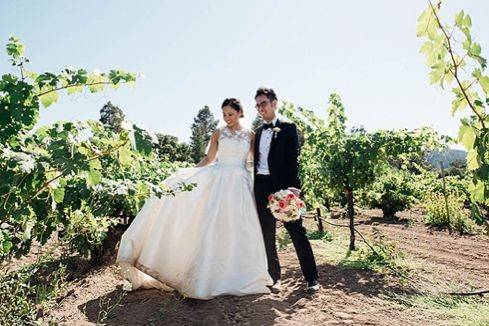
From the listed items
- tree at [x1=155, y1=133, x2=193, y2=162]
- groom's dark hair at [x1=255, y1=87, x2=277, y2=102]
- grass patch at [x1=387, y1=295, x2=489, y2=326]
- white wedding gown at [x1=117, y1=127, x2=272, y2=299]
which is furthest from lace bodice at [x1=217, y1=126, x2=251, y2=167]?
tree at [x1=155, y1=133, x2=193, y2=162]

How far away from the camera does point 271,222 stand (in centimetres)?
426

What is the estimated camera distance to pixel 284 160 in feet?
13.6

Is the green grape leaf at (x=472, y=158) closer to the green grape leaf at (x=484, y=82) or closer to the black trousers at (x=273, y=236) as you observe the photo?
the green grape leaf at (x=484, y=82)

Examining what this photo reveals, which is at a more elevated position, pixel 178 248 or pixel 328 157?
pixel 328 157

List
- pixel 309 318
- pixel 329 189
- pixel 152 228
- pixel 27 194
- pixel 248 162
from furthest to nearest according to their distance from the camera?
pixel 329 189 → pixel 248 162 → pixel 152 228 → pixel 309 318 → pixel 27 194

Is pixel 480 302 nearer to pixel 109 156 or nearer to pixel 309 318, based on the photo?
pixel 309 318

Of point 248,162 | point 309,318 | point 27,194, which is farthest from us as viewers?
point 248,162

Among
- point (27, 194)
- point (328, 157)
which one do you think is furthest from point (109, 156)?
point (328, 157)

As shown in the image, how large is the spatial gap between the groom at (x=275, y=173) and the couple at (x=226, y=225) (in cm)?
1

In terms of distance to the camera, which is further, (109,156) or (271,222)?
(271,222)

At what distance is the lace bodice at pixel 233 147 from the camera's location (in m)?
4.28

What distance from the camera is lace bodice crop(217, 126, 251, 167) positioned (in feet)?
14.0

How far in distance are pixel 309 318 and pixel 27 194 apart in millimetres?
2605

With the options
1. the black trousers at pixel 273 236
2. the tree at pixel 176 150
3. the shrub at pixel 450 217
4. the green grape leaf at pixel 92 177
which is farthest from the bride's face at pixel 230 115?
the tree at pixel 176 150
